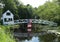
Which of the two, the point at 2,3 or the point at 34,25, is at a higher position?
the point at 2,3

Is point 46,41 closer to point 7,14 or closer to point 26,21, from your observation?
point 26,21

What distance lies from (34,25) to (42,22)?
461cm

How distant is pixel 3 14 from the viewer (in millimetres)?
61625

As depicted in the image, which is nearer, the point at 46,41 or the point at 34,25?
the point at 46,41

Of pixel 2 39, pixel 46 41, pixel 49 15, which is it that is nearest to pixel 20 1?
pixel 49 15

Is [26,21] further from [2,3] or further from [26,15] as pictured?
[26,15]

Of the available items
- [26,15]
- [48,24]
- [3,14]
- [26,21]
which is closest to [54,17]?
[48,24]

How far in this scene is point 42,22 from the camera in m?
57.2

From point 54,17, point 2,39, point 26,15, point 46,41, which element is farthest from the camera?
point 26,15

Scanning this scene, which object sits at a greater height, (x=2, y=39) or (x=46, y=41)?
(x=2, y=39)

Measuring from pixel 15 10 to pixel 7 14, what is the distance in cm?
277

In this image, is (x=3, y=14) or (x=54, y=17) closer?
(x=54, y=17)

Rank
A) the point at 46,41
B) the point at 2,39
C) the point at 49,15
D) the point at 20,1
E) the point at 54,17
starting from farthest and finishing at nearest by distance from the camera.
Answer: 1. the point at 20,1
2. the point at 49,15
3. the point at 54,17
4. the point at 46,41
5. the point at 2,39

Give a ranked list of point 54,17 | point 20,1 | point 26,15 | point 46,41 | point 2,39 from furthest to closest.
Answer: point 20,1 → point 26,15 → point 54,17 → point 46,41 → point 2,39
